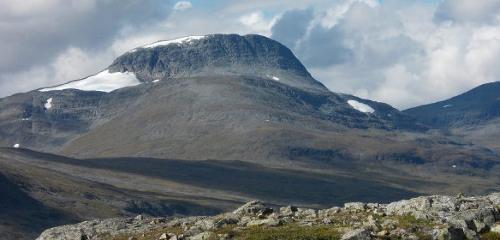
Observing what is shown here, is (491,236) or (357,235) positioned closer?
(357,235)

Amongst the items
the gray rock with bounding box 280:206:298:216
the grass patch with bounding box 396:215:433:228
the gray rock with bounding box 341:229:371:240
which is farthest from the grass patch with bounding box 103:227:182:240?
the grass patch with bounding box 396:215:433:228

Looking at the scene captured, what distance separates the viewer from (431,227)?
33531 mm

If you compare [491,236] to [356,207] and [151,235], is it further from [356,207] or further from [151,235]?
[151,235]

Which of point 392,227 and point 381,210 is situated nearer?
point 392,227

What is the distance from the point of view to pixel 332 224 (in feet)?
117

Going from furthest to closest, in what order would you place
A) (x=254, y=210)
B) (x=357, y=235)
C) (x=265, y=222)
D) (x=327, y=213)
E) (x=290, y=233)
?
(x=254, y=210), (x=327, y=213), (x=265, y=222), (x=290, y=233), (x=357, y=235)

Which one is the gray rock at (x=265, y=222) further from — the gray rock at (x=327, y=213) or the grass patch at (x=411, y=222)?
the grass patch at (x=411, y=222)

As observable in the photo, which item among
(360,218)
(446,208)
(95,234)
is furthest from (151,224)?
(446,208)

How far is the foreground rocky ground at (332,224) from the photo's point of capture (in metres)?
32.7

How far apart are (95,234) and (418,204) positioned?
490 inches

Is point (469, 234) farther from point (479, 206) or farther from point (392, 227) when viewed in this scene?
point (479, 206)

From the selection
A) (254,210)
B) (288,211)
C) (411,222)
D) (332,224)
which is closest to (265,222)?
(332,224)

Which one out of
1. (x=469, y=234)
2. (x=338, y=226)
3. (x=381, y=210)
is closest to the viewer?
(x=469, y=234)

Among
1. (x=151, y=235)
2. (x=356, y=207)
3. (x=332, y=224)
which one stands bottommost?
(x=151, y=235)
